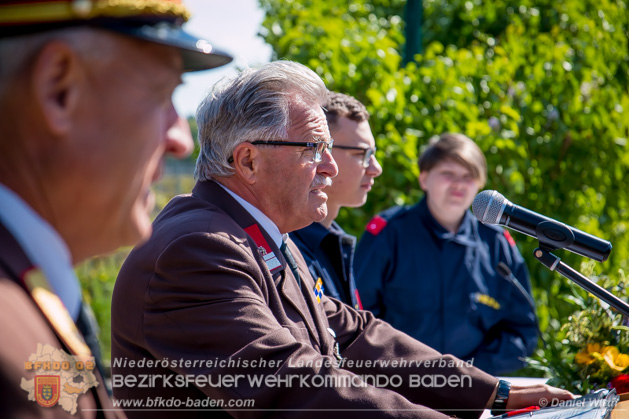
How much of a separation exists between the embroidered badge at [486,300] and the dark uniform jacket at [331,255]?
1.17 m

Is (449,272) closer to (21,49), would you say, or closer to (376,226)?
(376,226)

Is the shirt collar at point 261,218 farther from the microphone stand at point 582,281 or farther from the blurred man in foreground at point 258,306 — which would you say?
the microphone stand at point 582,281

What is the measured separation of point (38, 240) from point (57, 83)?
230mm

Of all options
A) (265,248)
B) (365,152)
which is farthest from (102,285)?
(265,248)

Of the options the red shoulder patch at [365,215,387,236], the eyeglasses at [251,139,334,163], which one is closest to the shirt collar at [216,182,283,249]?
the eyeglasses at [251,139,334,163]

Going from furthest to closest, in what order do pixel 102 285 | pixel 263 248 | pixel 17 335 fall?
pixel 102 285 < pixel 263 248 < pixel 17 335

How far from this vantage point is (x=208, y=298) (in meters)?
1.82

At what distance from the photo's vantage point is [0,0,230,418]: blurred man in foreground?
989 mm

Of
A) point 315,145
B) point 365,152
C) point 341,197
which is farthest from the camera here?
point 365,152

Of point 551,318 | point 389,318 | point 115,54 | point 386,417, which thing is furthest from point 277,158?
point 551,318

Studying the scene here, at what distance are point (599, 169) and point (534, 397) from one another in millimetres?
3533

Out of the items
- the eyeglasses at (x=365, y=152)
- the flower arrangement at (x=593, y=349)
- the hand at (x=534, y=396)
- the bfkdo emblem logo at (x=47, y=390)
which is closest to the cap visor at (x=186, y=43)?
the bfkdo emblem logo at (x=47, y=390)

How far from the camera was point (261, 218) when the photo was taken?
2.31 metres

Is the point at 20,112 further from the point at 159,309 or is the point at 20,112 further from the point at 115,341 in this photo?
the point at 115,341
